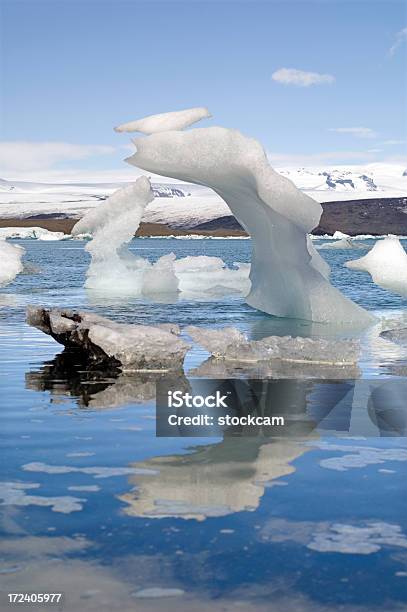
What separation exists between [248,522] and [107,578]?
67 cm

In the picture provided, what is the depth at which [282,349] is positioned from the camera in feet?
25.6

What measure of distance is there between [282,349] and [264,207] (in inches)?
150

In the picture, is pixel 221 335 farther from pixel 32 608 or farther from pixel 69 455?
pixel 32 608

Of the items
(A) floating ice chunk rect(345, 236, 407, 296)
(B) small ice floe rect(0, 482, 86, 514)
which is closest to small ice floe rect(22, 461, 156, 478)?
(B) small ice floe rect(0, 482, 86, 514)

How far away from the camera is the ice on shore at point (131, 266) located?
1764cm

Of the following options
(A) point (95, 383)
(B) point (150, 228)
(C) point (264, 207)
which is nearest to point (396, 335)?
(C) point (264, 207)

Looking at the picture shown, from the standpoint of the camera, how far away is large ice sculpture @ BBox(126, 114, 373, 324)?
1015 cm

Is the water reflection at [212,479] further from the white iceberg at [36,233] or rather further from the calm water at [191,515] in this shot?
the white iceberg at [36,233]

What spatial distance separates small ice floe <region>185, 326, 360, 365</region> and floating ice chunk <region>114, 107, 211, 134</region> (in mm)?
4025

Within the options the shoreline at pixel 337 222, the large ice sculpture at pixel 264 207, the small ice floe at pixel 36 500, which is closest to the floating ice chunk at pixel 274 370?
the large ice sculpture at pixel 264 207

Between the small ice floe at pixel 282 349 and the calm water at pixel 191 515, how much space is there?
2429 mm

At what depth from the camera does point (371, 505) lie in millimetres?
3326

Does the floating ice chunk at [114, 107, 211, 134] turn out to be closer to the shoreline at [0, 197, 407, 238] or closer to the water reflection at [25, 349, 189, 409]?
the water reflection at [25, 349, 189, 409]

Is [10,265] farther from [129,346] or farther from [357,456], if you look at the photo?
[357,456]
